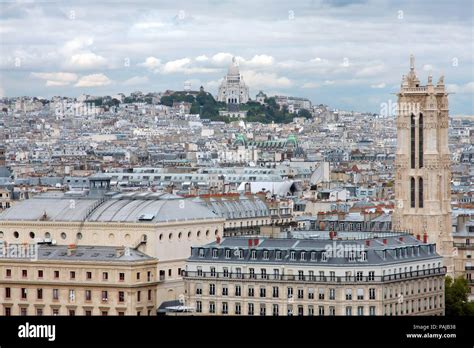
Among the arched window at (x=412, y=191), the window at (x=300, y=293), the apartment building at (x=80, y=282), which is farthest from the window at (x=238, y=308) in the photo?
the arched window at (x=412, y=191)

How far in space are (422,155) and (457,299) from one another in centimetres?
1427

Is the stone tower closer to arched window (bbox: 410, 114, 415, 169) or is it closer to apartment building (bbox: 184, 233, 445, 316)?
arched window (bbox: 410, 114, 415, 169)

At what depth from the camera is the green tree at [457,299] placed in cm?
6241

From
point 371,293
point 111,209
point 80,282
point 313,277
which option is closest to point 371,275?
point 371,293

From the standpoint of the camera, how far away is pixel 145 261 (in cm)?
6122

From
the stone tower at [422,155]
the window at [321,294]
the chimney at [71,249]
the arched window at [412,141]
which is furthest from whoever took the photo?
the arched window at [412,141]

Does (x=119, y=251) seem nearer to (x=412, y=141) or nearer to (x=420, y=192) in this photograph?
(x=420, y=192)

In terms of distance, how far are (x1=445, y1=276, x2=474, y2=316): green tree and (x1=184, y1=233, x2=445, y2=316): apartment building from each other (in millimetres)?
1444

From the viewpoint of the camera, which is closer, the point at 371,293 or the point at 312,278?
the point at 371,293

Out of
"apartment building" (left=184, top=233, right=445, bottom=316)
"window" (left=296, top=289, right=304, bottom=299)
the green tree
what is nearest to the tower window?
the green tree

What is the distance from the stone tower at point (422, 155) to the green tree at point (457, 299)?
9659mm

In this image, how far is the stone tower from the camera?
7656 cm

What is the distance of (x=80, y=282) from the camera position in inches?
2400

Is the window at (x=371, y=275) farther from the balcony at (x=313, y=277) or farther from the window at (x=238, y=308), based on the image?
the window at (x=238, y=308)
